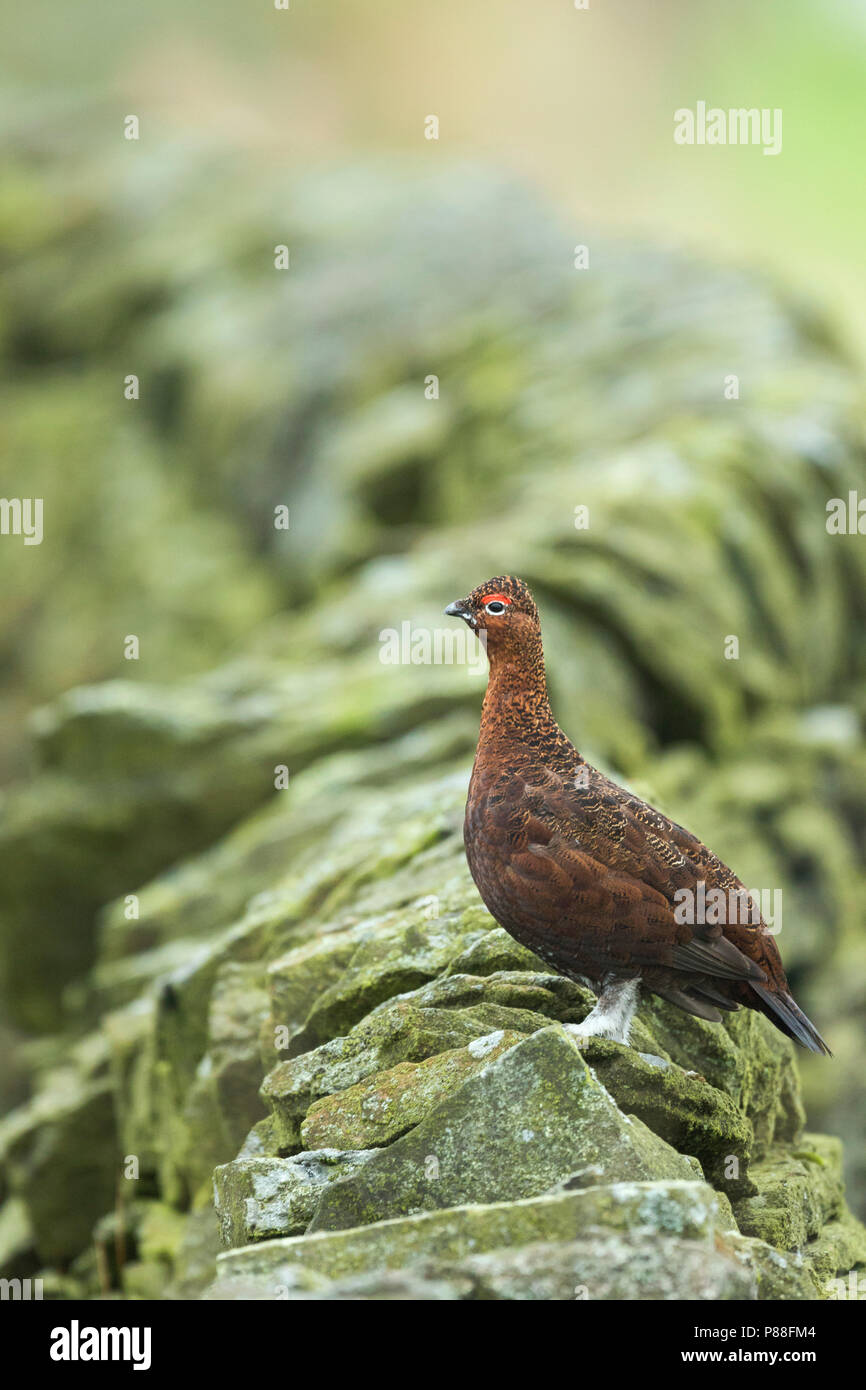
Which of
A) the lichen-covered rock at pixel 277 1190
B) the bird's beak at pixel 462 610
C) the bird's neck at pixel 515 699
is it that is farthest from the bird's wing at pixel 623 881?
the lichen-covered rock at pixel 277 1190

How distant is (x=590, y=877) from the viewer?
7305 millimetres

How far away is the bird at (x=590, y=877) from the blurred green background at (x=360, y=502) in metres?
6.36

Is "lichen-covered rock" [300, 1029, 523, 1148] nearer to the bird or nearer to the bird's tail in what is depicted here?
the bird

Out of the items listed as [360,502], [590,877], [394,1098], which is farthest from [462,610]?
[360,502]

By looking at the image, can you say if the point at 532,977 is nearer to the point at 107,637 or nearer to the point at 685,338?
the point at 685,338

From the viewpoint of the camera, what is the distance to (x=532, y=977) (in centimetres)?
809

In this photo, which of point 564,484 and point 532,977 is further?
point 564,484

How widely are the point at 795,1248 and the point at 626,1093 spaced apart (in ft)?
4.42

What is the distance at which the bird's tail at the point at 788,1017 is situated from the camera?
7.62 m

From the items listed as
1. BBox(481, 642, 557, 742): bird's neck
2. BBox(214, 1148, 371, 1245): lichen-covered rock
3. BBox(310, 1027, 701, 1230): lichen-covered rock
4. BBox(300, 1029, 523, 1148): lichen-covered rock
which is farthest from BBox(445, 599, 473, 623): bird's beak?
BBox(214, 1148, 371, 1245): lichen-covered rock

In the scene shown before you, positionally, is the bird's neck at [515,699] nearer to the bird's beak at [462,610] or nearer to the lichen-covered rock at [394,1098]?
the bird's beak at [462,610]

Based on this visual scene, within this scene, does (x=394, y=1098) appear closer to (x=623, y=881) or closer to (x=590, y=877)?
(x=590, y=877)
